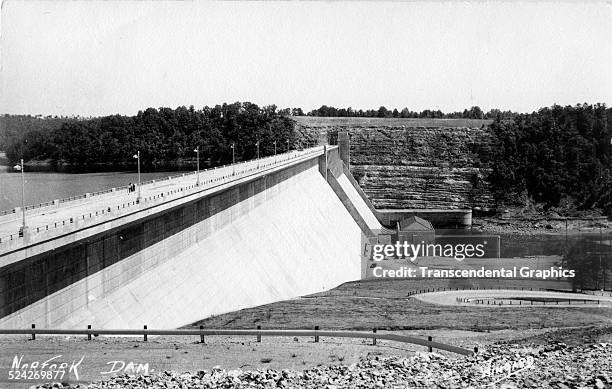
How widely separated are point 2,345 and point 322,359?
315 inches

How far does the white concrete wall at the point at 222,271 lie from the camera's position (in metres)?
20.4

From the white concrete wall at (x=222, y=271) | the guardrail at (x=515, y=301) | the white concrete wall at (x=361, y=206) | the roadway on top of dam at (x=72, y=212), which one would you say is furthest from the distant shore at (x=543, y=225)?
the roadway on top of dam at (x=72, y=212)

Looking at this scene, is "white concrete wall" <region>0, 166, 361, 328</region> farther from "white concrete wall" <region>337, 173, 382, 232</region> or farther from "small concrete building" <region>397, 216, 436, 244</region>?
"white concrete wall" <region>337, 173, 382, 232</region>

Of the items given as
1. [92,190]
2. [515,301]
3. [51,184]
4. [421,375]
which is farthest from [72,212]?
[51,184]

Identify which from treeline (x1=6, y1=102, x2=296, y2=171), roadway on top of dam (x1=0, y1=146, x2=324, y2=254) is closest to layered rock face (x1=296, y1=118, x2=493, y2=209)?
treeline (x1=6, y1=102, x2=296, y2=171)

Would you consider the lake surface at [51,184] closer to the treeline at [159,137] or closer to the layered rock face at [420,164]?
the treeline at [159,137]

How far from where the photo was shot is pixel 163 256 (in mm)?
26562

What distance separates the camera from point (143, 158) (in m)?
67.1

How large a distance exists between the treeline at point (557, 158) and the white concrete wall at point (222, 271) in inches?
1794

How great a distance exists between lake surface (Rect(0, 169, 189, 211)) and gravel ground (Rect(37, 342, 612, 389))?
22013mm

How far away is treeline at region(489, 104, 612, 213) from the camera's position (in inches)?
3629

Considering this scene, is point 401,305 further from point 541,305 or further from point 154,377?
point 154,377

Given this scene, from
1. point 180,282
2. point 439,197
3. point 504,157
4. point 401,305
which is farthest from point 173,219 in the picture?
point 504,157

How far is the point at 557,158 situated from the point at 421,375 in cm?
9082
